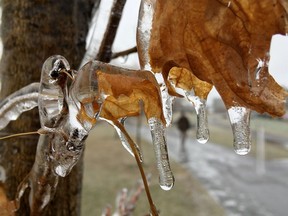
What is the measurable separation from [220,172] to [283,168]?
143 centimetres

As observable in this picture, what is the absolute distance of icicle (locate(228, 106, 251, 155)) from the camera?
0.37m

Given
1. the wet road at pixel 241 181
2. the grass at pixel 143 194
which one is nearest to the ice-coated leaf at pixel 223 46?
Result: the grass at pixel 143 194

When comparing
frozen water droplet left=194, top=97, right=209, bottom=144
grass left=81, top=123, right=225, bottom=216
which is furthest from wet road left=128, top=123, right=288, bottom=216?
frozen water droplet left=194, top=97, right=209, bottom=144

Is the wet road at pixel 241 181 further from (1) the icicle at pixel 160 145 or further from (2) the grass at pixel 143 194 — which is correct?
(1) the icicle at pixel 160 145

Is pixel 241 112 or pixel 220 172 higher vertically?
pixel 241 112

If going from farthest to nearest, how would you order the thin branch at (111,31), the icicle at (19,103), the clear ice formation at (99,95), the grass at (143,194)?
1. the grass at (143,194)
2. the thin branch at (111,31)
3. the icicle at (19,103)
4. the clear ice formation at (99,95)

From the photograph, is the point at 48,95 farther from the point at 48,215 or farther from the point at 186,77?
the point at 48,215

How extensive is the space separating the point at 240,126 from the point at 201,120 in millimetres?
62

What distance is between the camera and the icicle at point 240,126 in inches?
14.4

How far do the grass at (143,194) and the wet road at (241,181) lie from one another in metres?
0.21

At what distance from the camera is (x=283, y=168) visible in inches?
328

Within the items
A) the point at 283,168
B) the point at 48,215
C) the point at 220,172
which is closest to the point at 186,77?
the point at 48,215

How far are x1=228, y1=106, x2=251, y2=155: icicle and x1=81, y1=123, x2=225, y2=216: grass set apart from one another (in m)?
4.34

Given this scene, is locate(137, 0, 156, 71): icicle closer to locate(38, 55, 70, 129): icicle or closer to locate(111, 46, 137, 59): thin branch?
locate(38, 55, 70, 129): icicle
